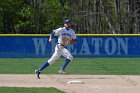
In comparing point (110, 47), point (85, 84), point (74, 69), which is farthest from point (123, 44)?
point (85, 84)

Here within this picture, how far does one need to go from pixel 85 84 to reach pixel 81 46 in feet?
51.2

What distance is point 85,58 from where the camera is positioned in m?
28.0

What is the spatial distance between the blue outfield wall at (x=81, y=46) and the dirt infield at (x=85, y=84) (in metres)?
12.8

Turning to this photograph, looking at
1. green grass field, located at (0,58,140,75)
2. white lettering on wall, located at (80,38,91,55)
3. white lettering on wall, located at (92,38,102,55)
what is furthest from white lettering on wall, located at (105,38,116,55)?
green grass field, located at (0,58,140,75)

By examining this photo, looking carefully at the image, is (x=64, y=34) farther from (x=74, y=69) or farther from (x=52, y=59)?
(x=74, y=69)

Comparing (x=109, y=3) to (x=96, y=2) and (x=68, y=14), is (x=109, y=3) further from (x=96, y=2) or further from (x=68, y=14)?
(x=68, y=14)

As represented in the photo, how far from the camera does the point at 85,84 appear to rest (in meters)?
13.3

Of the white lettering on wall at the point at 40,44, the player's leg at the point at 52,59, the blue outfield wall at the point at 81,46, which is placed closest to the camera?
the player's leg at the point at 52,59

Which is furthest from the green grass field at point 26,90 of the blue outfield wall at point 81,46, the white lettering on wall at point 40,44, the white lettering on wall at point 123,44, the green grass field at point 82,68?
the white lettering on wall at point 123,44

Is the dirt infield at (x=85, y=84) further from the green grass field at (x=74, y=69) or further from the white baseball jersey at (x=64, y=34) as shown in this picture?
the white baseball jersey at (x=64, y=34)

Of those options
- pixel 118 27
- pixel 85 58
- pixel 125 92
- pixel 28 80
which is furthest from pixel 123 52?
pixel 118 27

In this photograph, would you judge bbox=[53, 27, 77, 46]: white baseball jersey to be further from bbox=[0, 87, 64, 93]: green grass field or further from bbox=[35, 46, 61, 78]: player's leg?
bbox=[0, 87, 64, 93]: green grass field

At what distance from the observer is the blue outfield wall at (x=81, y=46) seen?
28.3 meters

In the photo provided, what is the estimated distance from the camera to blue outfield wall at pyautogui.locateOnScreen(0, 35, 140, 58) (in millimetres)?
28312
